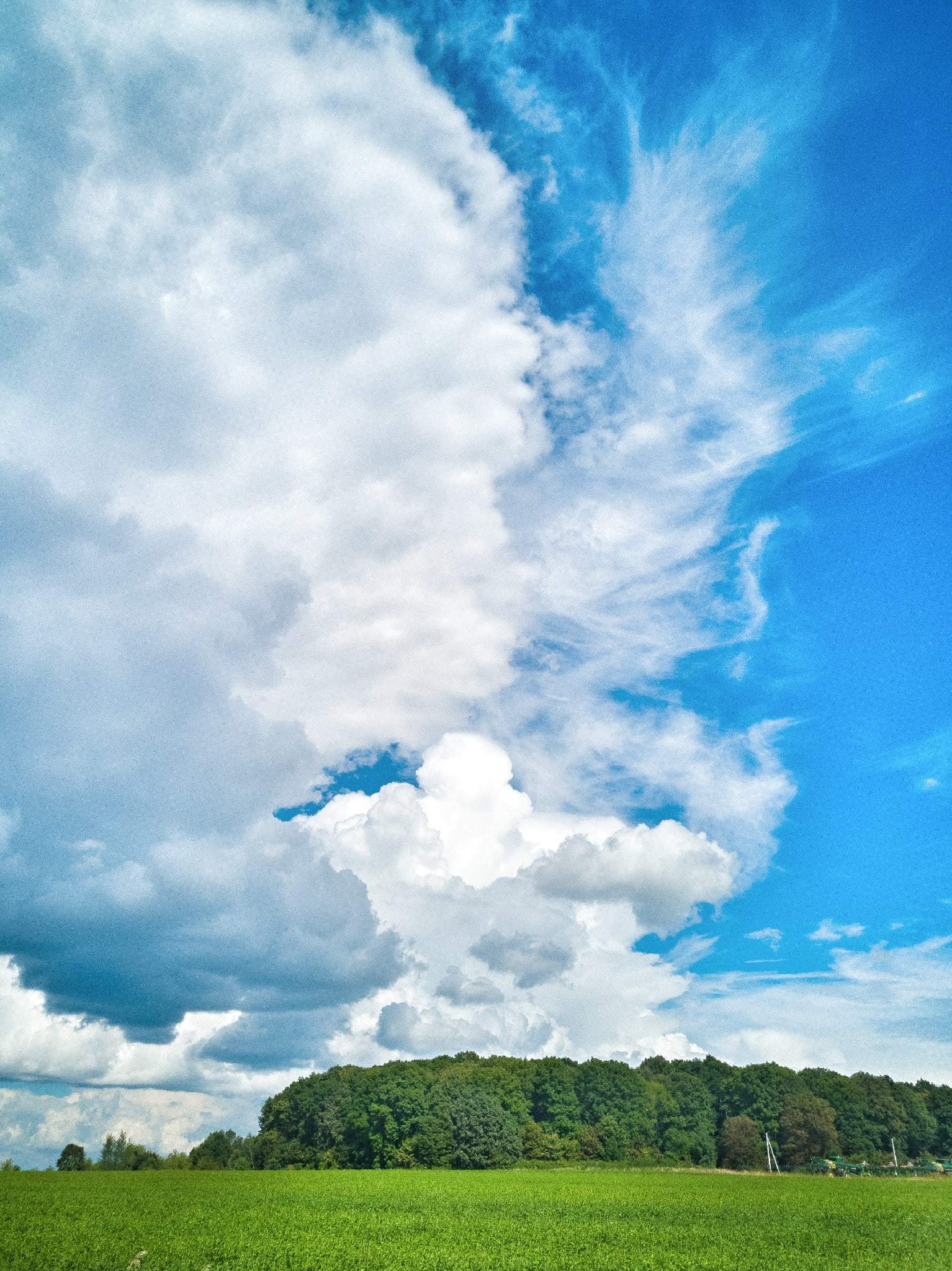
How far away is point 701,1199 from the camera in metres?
68.0

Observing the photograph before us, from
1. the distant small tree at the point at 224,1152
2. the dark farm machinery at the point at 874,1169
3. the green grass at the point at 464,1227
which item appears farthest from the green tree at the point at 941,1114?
the distant small tree at the point at 224,1152

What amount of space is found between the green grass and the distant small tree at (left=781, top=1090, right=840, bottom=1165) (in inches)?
A: 3038

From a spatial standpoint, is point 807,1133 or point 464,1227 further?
point 807,1133

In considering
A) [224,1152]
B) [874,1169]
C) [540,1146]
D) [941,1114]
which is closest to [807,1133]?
[874,1169]

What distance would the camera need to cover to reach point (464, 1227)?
156 feet

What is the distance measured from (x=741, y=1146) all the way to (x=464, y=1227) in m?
131

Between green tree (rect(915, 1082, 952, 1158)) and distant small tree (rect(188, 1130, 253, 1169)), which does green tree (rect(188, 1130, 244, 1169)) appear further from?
green tree (rect(915, 1082, 952, 1158))

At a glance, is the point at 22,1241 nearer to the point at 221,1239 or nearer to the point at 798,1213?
the point at 221,1239

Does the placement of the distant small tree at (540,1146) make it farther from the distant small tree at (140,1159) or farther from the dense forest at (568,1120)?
the distant small tree at (140,1159)

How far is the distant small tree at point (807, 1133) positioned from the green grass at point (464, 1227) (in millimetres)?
77160

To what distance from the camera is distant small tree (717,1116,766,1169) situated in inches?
5851

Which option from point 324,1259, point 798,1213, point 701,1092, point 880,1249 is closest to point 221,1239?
point 324,1259

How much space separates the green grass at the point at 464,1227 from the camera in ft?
117

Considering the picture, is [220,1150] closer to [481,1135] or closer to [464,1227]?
[481,1135]
